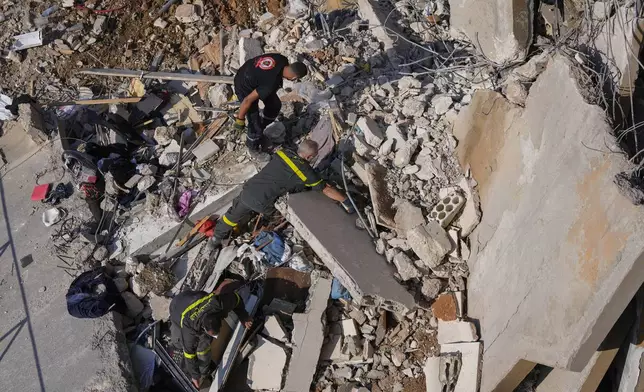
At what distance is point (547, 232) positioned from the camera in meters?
5.02

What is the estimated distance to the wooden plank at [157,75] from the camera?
8.47m

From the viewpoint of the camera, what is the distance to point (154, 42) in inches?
370

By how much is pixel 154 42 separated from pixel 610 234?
24.5ft

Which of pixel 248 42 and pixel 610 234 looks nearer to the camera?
pixel 610 234

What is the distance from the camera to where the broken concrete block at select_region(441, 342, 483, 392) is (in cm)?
577

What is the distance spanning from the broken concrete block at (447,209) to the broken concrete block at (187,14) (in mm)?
5166

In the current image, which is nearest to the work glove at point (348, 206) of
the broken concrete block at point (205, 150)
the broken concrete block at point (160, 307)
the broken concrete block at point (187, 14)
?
the broken concrete block at point (205, 150)

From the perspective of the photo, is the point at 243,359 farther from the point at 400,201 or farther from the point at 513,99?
the point at 513,99

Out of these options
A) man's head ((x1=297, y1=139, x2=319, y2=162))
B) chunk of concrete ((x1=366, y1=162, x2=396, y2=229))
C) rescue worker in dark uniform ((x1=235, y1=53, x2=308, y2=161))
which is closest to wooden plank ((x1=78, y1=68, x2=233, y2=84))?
rescue worker in dark uniform ((x1=235, y1=53, x2=308, y2=161))

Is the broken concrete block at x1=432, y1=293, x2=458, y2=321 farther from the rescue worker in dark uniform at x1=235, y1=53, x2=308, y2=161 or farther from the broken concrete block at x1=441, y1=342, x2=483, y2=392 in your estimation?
the rescue worker in dark uniform at x1=235, y1=53, x2=308, y2=161

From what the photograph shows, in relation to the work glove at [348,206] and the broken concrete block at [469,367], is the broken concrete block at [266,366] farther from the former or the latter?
the broken concrete block at [469,367]

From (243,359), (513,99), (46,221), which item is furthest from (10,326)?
(513,99)

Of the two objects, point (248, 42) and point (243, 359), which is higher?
point (248, 42)

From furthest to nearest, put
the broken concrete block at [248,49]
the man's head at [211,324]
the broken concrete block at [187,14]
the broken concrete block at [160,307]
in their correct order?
the broken concrete block at [187,14]
the broken concrete block at [248,49]
the broken concrete block at [160,307]
the man's head at [211,324]
